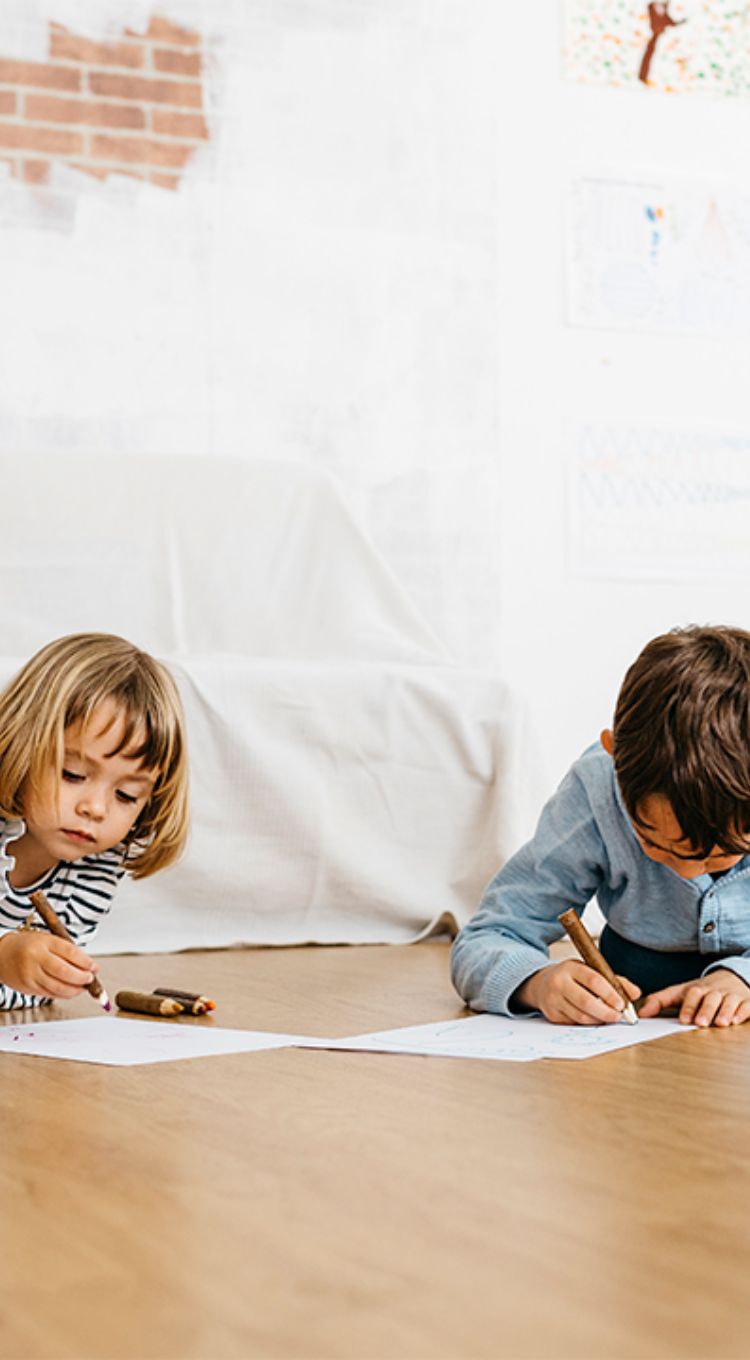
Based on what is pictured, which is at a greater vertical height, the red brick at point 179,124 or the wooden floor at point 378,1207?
the red brick at point 179,124

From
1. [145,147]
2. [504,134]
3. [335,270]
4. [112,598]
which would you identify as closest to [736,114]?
[504,134]

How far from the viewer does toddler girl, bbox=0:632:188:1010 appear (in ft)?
4.81

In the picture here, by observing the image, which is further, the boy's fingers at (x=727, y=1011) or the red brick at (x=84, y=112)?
the red brick at (x=84, y=112)

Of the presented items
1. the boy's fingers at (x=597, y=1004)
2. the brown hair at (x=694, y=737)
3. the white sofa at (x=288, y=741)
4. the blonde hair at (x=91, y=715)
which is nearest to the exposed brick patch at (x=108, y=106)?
the white sofa at (x=288, y=741)

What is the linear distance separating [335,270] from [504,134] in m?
0.51

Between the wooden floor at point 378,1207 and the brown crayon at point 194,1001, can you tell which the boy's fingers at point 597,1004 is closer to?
the wooden floor at point 378,1207

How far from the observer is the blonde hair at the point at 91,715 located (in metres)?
1.47

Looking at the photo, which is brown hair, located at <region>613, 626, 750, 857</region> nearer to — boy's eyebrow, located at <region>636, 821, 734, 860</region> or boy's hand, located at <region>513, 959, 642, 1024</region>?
boy's eyebrow, located at <region>636, 821, 734, 860</region>

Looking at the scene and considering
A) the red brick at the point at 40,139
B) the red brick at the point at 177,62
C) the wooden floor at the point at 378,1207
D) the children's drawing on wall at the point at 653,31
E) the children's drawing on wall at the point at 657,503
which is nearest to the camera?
the wooden floor at the point at 378,1207

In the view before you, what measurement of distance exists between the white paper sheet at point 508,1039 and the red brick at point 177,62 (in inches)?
98.2

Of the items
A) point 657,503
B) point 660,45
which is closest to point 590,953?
point 657,503

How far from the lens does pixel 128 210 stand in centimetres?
317

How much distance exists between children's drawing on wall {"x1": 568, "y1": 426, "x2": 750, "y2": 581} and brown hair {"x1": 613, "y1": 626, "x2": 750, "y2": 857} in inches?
84.1

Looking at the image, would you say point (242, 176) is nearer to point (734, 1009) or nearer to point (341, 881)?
point (341, 881)
